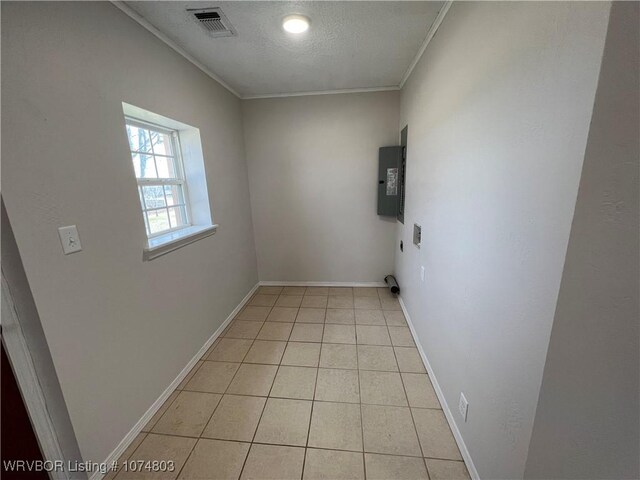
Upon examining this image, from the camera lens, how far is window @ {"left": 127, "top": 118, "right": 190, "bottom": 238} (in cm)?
176

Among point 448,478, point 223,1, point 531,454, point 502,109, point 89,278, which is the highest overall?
point 223,1

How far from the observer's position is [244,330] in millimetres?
2443

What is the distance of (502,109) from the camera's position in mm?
924

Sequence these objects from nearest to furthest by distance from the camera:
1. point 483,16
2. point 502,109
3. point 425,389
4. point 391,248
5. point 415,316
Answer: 1. point 502,109
2. point 483,16
3. point 425,389
4. point 415,316
5. point 391,248

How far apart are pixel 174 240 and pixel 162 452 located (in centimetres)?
123

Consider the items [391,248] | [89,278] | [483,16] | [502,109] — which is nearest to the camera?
[502,109]

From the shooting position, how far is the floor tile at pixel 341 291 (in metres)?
3.17

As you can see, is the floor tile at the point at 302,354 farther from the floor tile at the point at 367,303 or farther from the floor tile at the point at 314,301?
the floor tile at the point at 367,303

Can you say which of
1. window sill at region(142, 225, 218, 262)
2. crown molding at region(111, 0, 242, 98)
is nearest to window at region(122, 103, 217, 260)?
window sill at region(142, 225, 218, 262)

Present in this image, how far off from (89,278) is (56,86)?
85cm

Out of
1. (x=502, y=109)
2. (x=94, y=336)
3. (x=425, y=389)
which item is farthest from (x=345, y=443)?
(x=502, y=109)

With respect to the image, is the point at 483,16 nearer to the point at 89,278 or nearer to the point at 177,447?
the point at 89,278

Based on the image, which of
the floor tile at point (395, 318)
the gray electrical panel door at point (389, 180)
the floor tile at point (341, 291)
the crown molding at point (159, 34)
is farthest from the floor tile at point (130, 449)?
the gray electrical panel door at point (389, 180)

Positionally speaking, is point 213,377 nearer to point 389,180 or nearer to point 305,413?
point 305,413
